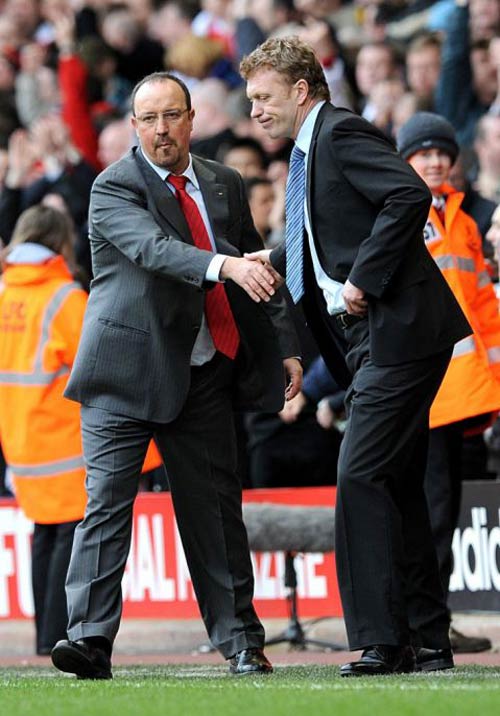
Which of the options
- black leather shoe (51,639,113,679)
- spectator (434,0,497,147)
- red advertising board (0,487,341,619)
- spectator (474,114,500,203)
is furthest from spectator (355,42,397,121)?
black leather shoe (51,639,113,679)

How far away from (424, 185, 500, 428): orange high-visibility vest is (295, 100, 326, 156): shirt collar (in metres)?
1.82

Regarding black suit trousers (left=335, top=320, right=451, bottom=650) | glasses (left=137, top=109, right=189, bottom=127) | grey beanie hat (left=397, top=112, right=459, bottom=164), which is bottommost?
black suit trousers (left=335, top=320, right=451, bottom=650)

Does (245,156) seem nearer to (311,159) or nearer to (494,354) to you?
(494,354)

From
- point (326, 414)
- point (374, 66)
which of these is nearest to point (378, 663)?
point (326, 414)

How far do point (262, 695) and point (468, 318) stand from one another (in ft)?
10.3

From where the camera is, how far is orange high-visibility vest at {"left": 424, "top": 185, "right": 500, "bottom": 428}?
8711mm

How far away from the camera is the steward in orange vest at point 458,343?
8.71 meters

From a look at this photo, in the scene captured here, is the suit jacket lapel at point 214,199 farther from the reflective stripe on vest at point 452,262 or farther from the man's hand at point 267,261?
the reflective stripe on vest at point 452,262

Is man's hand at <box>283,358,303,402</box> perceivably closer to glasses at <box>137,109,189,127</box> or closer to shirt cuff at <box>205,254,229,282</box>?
shirt cuff at <box>205,254,229,282</box>

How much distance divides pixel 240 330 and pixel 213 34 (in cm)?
874

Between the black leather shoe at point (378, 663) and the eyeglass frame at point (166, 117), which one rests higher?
the eyeglass frame at point (166, 117)

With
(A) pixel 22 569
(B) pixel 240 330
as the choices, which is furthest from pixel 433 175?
(A) pixel 22 569

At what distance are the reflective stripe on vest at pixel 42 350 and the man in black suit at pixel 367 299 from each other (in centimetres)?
315

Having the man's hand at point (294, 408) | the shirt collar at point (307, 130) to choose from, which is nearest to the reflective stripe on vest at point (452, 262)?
the shirt collar at point (307, 130)
